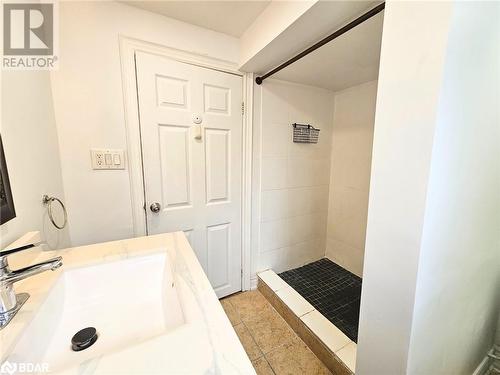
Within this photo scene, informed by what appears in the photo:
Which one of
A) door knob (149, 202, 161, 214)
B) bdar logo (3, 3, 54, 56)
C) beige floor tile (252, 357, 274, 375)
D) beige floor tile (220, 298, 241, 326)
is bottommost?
beige floor tile (252, 357, 274, 375)

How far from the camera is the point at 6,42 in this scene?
76 centimetres

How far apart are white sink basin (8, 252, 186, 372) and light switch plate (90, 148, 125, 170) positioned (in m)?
0.67

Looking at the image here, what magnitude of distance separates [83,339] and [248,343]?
3.65 feet

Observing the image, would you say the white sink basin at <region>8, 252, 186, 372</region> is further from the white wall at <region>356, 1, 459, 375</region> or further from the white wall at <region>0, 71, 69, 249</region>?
the white wall at <region>356, 1, 459, 375</region>

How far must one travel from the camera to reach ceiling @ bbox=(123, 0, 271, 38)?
1195 millimetres

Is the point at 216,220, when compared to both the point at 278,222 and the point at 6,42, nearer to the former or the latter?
the point at 278,222

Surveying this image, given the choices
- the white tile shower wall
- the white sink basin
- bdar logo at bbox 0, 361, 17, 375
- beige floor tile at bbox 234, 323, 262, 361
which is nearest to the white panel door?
the white tile shower wall

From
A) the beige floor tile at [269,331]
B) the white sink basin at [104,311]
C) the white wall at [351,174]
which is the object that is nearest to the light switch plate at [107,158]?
the white sink basin at [104,311]

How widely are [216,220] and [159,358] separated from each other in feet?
4.05

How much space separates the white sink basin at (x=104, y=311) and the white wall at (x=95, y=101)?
0.58 meters

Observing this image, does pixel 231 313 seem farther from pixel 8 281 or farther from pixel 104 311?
pixel 8 281

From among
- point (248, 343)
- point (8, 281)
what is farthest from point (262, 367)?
point (8, 281)

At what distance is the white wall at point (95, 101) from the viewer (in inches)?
44.5

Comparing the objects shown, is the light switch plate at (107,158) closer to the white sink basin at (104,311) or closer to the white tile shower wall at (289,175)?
the white sink basin at (104,311)
